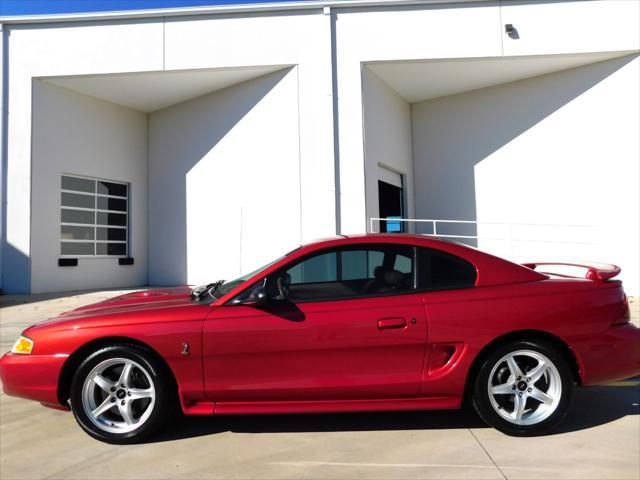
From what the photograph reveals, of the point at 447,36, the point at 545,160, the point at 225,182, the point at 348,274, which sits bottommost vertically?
the point at 348,274

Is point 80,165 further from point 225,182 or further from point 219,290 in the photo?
point 219,290

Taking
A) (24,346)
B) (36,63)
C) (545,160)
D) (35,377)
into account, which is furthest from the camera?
(545,160)

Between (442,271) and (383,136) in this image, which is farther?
(383,136)

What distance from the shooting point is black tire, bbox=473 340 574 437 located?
330cm

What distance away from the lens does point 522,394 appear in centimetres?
333

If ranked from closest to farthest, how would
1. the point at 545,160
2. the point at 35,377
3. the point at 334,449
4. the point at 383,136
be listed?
the point at 334,449
the point at 35,377
the point at 383,136
the point at 545,160

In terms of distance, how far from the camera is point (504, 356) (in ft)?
10.9

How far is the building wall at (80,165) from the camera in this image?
11266 mm

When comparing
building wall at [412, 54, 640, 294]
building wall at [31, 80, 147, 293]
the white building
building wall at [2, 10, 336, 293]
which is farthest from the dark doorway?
building wall at [31, 80, 147, 293]

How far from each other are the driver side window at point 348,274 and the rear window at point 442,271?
0.27 ft

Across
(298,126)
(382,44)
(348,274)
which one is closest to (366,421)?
(348,274)

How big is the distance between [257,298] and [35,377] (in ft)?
5.23

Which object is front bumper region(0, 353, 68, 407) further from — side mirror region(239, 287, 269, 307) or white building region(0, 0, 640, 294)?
white building region(0, 0, 640, 294)

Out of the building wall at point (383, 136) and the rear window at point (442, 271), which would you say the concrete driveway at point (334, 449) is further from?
the building wall at point (383, 136)
